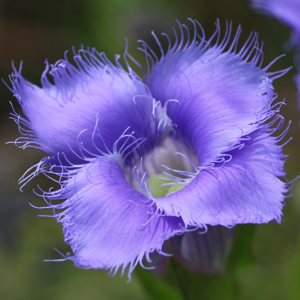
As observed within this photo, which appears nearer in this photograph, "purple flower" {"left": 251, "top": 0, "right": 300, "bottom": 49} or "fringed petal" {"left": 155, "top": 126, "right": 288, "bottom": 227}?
"fringed petal" {"left": 155, "top": 126, "right": 288, "bottom": 227}

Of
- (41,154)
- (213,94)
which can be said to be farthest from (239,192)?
(41,154)

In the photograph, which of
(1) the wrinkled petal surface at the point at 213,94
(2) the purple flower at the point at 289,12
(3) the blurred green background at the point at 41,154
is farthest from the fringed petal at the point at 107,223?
(3) the blurred green background at the point at 41,154

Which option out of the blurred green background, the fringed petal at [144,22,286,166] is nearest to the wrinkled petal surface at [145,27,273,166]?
the fringed petal at [144,22,286,166]

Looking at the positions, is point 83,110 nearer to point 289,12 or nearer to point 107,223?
point 107,223

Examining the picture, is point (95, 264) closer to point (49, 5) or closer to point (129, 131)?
point (129, 131)

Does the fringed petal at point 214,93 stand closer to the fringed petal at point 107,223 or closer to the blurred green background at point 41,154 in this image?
the fringed petal at point 107,223

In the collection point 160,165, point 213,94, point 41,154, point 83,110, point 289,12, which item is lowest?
point 41,154

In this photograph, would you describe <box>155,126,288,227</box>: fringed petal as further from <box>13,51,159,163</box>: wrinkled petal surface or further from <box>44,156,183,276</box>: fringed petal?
<box>13,51,159,163</box>: wrinkled petal surface
